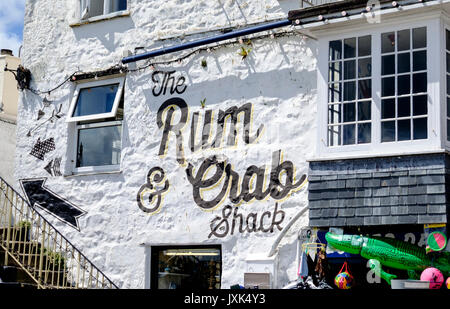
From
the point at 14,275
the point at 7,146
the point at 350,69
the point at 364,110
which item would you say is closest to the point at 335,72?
the point at 350,69

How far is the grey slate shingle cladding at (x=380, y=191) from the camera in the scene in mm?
10164

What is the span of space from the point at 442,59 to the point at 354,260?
115 inches

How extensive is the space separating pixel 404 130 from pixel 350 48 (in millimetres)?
1438

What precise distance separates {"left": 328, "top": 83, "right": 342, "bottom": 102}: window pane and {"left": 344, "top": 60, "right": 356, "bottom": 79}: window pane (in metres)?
0.19

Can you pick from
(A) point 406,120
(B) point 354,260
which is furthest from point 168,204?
(A) point 406,120

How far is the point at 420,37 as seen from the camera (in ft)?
35.1

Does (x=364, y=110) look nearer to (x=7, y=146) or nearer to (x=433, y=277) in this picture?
(x=433, y=277)

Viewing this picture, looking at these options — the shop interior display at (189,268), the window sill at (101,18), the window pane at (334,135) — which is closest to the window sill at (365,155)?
the window pane at (334,135)

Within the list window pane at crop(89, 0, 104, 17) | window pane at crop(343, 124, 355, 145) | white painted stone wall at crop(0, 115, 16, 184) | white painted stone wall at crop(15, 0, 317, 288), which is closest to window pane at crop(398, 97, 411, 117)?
window pane at crop(343, 124, 355, 145)

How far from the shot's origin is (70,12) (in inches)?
597

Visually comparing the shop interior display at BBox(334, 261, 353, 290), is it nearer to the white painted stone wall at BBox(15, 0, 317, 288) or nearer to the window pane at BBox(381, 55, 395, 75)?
the white painted stone wall at BBox(15, 0, 317, 288)

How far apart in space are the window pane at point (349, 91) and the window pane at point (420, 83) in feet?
2.86
